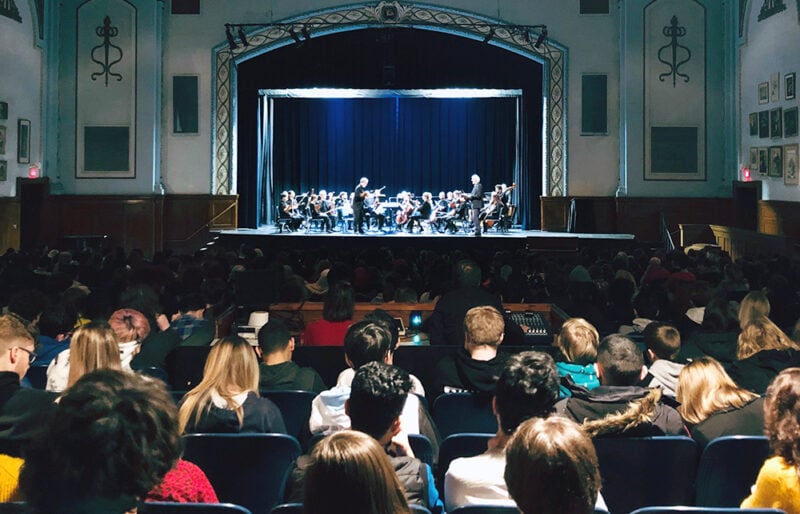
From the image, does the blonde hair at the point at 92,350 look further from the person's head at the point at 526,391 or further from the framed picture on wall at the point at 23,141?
the framed picture on wall at the point at 23,141

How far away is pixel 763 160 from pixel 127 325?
13941mm

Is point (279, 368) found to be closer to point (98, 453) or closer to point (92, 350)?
point (92, 350)

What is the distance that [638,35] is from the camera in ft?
61.4

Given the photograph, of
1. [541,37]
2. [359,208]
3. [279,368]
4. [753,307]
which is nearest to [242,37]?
[359,208]

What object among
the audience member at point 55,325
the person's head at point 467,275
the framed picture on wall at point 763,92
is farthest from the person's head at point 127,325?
the framed picture on wall at point 763,92

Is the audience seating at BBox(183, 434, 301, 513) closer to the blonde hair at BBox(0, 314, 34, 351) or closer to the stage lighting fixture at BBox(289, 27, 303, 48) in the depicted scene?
the blonde hair at BBox(0, 314, 34, 351)

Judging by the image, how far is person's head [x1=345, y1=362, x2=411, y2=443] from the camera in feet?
9.55

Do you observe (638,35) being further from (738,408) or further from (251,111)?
(738,408)

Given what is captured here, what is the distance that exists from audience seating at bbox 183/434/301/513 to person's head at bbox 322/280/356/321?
8.98 ft

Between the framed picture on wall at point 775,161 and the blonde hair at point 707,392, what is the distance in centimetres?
1302

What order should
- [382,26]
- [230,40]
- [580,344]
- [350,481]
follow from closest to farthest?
[350,481] < [580,344] < [230,40] < [382,26]

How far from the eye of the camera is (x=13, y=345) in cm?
386

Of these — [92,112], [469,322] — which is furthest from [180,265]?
[92,112]

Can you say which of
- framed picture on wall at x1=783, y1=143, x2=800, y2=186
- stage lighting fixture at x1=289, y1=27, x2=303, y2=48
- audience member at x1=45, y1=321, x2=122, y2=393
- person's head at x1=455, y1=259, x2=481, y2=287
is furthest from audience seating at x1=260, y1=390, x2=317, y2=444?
stage lighting fixture at x1=289, y1=27, x2=303, y2=48
